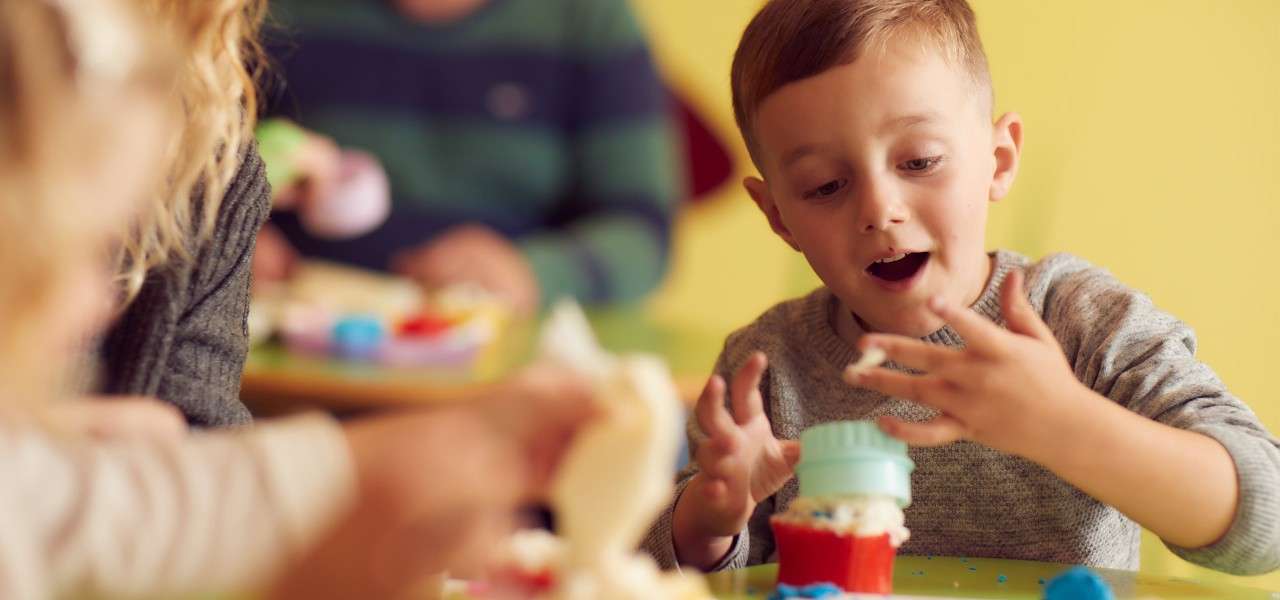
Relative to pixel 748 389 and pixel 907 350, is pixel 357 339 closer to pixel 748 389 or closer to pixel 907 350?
pixel 748 389

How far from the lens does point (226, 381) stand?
3.09ft

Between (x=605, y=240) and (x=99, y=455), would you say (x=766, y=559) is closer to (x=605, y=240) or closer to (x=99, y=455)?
(x=99, y=455)

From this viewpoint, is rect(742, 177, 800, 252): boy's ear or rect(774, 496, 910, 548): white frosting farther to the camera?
rect(742, 177, 800, 252): boy's ear

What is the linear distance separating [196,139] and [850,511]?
465 millimetres

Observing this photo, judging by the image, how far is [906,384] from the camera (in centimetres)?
74

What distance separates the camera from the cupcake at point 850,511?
69 cm

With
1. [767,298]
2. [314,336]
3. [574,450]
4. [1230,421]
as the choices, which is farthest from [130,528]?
[767,298]

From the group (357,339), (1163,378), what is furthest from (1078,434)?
(357,339)

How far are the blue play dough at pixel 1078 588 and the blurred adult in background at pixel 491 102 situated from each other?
1833mm

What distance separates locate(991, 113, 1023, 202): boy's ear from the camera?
1096 mm

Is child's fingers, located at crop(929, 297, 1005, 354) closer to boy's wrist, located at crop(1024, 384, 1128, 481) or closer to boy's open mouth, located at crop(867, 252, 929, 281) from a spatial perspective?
boy's wrist, located at crop(1024, 384, 1128, 481)

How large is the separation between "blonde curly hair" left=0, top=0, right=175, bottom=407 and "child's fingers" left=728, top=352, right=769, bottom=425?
42cm

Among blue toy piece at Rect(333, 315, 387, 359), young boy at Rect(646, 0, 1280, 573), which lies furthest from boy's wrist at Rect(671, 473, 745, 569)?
blue toy piece at Rect(333, 315, 387, 359)

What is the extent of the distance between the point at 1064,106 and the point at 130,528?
2257mm
